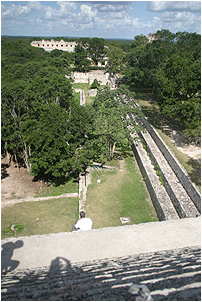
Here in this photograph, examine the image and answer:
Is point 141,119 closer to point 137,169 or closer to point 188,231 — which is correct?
point 137,169

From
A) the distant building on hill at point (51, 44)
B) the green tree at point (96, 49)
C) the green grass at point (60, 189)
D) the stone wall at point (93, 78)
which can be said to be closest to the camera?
the green grass at point (60, 189)

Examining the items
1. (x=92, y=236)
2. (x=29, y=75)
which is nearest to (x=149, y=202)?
(x=92, y=236)

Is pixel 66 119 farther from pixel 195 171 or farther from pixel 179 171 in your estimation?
pixel 195 171

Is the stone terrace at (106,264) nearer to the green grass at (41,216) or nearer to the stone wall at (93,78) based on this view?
the green grass at (41,216)

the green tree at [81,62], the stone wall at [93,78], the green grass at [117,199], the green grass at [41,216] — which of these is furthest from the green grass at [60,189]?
the green tree at [81,62]

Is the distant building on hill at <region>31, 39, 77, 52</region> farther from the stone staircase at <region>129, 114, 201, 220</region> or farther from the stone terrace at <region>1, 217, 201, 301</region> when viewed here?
the stone terrace at <region>1, 217, 201, 301</region>
